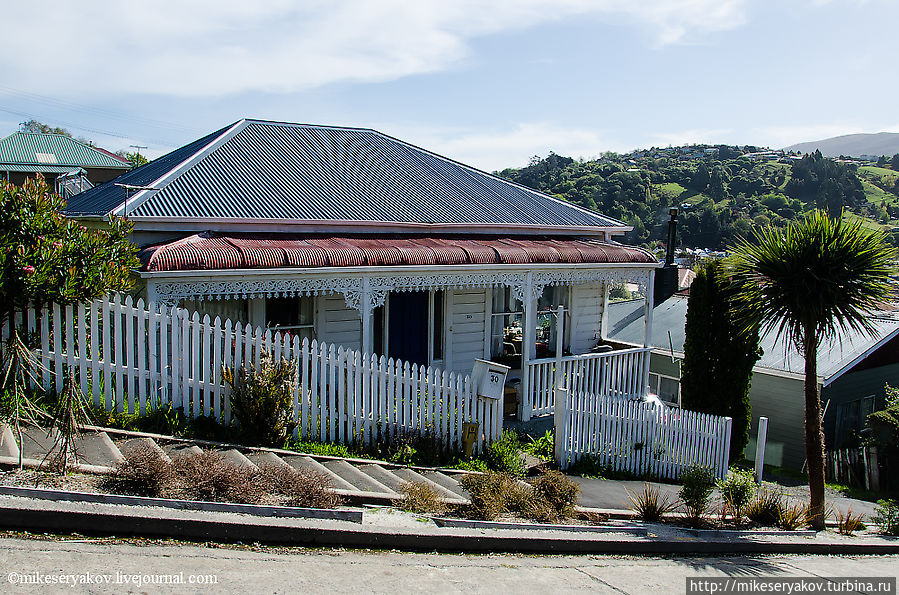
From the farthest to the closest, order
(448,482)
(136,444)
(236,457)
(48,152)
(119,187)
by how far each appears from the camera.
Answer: (48,152) → (119,187) → (448,482) → (236,457) → (136,444)

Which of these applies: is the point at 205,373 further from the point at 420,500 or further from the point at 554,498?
the point at 554,498

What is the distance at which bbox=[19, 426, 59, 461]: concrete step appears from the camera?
6.07 m

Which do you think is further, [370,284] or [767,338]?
[767,338]

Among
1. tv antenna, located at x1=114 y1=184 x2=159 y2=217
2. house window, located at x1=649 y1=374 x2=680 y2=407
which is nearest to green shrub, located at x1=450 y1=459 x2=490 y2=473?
tv antenna, located at x1=114 y1=184 x2=159 y2=217

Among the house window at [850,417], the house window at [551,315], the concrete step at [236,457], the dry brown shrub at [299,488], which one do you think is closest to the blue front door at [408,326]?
the house window at [551,315]

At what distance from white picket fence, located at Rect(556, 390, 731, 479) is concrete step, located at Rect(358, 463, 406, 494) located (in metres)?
3.09

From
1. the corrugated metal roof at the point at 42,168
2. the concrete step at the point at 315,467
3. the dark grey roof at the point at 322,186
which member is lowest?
the concrete step at the point at 315,467

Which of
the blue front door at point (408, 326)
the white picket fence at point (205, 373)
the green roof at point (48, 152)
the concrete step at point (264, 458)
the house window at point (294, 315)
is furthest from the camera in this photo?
the green roof at point (48, 152)

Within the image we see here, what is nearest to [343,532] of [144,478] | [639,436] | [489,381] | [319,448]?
[144,478]

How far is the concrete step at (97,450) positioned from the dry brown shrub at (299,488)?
132 centimetres

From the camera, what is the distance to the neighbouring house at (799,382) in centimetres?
Result: 1600

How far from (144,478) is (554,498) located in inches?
163

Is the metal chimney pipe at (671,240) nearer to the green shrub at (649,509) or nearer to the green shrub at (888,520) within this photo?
the green shrub at (888,520)

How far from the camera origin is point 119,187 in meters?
13.0
